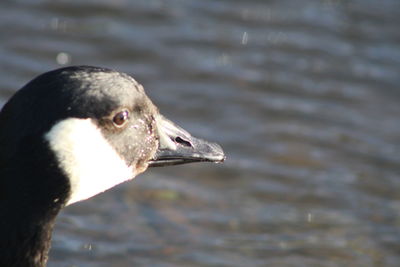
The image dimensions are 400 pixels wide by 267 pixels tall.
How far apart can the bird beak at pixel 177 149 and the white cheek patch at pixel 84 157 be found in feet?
1.12

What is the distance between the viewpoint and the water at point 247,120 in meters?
8.48

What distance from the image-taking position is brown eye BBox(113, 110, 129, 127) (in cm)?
603

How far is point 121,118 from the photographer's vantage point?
6.07m

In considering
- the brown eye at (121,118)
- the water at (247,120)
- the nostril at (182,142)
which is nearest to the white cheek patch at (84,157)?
the brown eye at (121,118)

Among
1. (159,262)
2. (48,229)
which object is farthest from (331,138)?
(48,229)

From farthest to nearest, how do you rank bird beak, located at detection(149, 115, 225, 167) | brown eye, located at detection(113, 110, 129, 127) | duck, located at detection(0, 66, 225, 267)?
1. bird beak, located at detection(149, 115, 225, 167)
2. brown eye, located at detection(113, 110, 129, 127)
3. duck, located at detection(0, 66, 225, 267)

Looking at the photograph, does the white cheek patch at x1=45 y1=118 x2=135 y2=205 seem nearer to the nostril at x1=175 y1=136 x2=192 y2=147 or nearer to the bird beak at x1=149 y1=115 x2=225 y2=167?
the bird beak at x1=149 y1=115 x2=225 y2=167

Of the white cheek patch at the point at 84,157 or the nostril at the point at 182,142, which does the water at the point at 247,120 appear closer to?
the nostril at the point at 182,142

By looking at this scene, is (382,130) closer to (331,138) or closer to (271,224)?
(331,138)

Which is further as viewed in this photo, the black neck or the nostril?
the nostril

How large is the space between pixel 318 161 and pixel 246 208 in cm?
118

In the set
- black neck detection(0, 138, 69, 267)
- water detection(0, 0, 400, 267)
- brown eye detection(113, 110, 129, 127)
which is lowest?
water detection(0, 0, 400, 267)

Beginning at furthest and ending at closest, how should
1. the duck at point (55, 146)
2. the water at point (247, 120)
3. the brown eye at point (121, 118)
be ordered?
the water at point (247, 120) → the brown eye at point (121, 118) → the duck at point (55, 146)

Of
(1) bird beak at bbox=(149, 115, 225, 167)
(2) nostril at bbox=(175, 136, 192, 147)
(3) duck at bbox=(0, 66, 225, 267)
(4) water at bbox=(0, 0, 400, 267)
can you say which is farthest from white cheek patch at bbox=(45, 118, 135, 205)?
(4) water at bbox=(0, 0, 400, 267)
